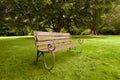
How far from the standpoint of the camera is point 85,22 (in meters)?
22.5

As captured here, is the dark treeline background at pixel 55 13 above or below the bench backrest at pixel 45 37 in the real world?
above

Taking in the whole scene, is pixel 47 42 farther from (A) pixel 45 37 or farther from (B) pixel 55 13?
(B) pixel 55 13

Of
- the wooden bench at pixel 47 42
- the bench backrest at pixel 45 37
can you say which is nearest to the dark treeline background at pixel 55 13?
the bench backrest at pixel 45 37

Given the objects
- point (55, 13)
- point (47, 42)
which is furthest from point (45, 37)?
point (55, 13)

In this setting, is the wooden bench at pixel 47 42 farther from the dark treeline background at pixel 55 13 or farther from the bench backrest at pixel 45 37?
the dark treeline background at pixel 55 13

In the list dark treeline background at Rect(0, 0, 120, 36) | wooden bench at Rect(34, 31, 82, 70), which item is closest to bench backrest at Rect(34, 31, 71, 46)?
wooden bench at Rect(34, 31, 82, 70)

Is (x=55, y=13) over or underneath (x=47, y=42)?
over

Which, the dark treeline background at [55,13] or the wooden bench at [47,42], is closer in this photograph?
the wooden bench at [47,42]

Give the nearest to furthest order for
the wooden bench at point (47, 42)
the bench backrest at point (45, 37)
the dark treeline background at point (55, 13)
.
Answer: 1. the wooden bench at point (47, 42)
2. the bench backrest at point (45, 37)
3. the dark treeline background at point (55, 13)

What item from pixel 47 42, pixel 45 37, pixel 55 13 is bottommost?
pixel 47 42

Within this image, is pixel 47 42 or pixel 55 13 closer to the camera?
pixel 47 42

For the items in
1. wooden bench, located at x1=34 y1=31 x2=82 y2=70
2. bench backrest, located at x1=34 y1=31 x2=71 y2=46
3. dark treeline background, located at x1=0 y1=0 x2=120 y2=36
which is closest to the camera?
wooden bench, located at x1=34 y1=31 x2=82 y2=70

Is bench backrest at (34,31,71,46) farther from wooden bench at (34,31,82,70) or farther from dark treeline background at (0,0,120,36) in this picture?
dark treeline background at (0,0,120,36)

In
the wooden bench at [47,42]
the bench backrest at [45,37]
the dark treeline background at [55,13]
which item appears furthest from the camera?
the dark treeline background at [55,13]
